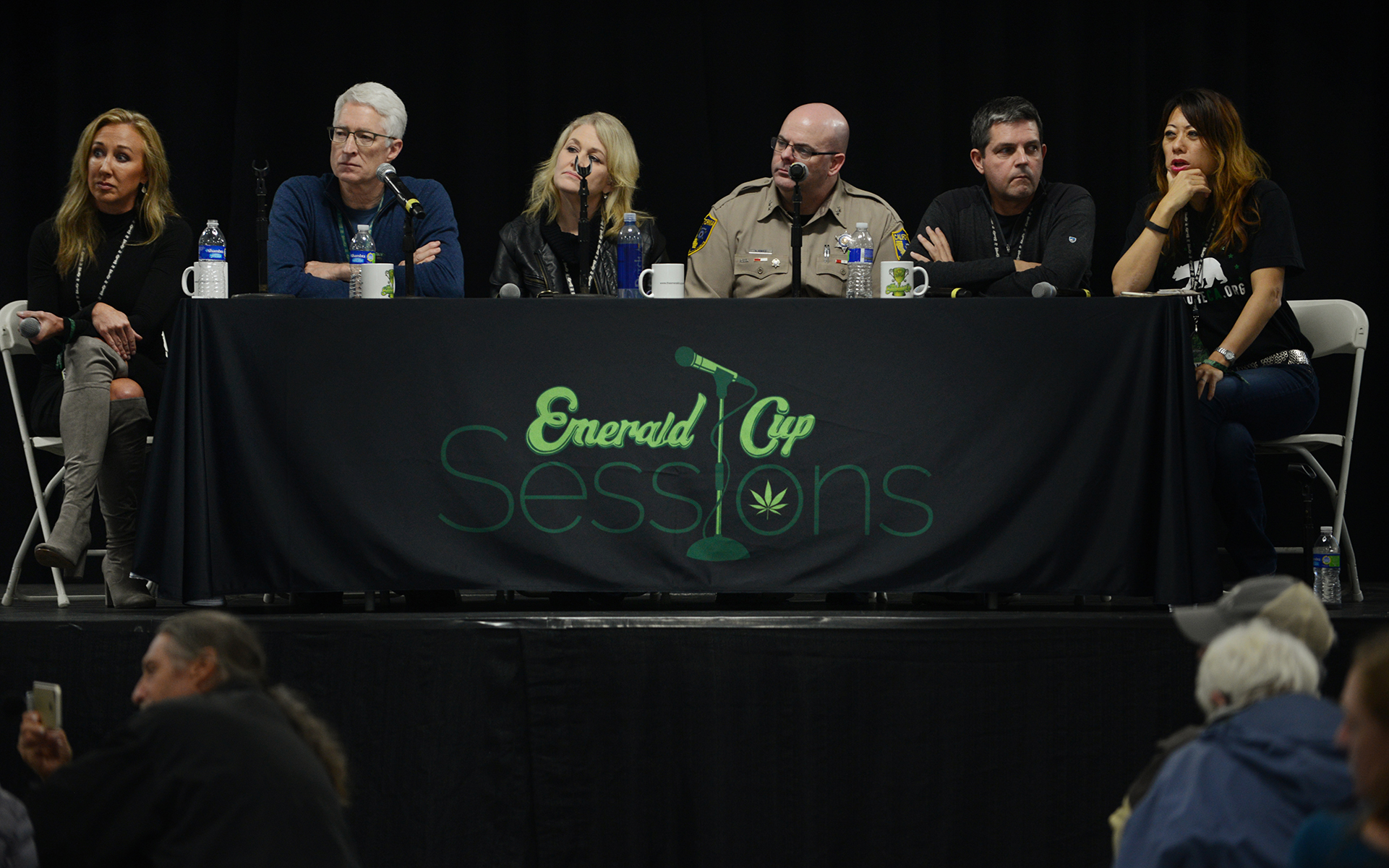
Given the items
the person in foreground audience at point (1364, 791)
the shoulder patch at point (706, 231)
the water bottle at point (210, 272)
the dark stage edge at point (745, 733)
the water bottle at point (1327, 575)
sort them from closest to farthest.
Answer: the person in foreground audience at point (1364, 791) < the dark stage edge at point (745, 733) < the water bottle at point (210, 272) < the water bottle at point (1327, 575) < the shoulder patch at point (706, 231)

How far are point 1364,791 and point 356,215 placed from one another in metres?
3.59

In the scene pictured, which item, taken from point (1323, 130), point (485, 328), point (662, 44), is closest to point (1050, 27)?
point (1323, 130)

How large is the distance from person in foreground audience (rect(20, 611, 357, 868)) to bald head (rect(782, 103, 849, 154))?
285 centimetres

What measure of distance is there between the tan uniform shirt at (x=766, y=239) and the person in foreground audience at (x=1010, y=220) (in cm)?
18

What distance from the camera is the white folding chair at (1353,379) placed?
4152mm

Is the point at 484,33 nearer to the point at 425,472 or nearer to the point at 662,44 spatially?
the point at 662,44

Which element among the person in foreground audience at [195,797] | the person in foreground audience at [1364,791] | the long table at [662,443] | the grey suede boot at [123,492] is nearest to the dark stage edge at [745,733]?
the long table at [662,443]

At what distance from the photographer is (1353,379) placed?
452 centimetres

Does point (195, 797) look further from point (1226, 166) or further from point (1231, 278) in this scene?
point (1226, 166)

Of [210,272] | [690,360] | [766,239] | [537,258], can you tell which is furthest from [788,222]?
[210,272]

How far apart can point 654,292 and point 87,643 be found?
5.54 ft

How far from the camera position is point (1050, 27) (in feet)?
17.1

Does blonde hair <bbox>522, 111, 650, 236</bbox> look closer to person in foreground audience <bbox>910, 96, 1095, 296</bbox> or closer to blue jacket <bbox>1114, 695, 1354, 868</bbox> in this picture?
person in foreground audience <bbox>910, 96, 1095, 296</bbox>

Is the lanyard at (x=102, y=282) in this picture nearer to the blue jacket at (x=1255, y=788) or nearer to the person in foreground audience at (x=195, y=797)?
the person in foreground audience at (x=195, y=797)
